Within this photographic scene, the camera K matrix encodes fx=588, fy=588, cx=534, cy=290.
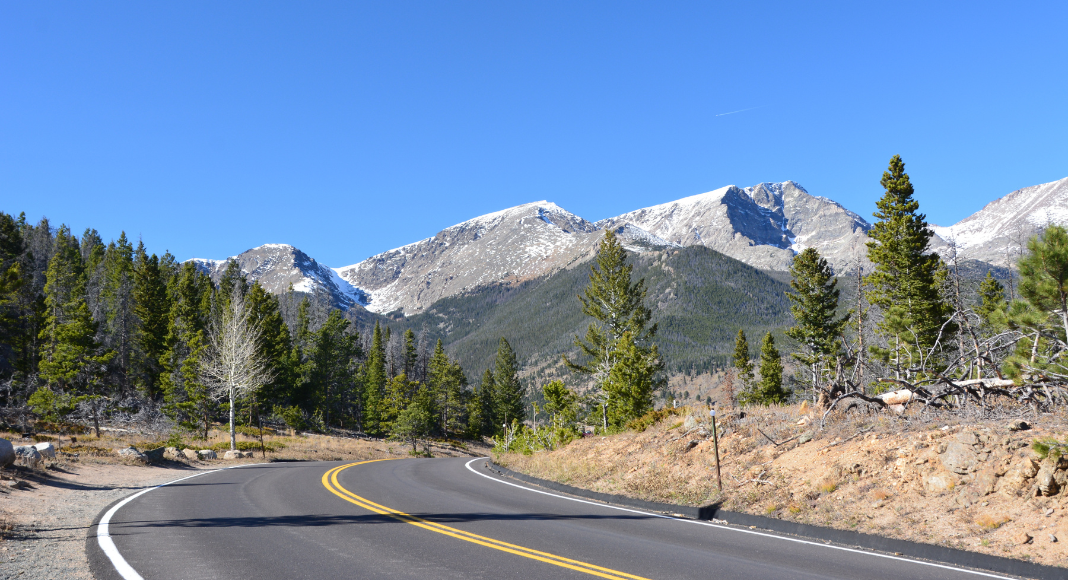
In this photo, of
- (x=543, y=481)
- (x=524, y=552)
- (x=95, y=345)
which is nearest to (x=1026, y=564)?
(x=524, y=552)

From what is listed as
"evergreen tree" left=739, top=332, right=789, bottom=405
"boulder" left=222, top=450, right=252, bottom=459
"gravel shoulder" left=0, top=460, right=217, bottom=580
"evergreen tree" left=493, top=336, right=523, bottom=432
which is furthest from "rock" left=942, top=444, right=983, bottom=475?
"evergreen tree" left=493, top=336, right=523, bottom=432

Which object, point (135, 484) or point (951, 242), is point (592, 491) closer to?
point (135, 484)

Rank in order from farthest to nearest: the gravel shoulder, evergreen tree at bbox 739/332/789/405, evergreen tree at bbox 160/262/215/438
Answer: evergreen tree at bbox 739/332/789/405, evergreen tree at bbox 160/262/215/438, the gravel shoulder

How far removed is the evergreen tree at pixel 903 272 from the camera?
31.1 meters

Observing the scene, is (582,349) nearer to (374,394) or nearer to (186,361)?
(186,361)

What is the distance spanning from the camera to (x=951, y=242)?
101ft

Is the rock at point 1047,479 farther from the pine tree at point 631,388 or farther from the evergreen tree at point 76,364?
the evergreen tree at point 76,364

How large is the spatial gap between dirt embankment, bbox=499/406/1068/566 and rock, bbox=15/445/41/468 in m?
14.8

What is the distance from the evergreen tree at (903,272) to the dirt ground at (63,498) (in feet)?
108

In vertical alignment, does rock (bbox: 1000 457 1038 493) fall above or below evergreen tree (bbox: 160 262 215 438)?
below

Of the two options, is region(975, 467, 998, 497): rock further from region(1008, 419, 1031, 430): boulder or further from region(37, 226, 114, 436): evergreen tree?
region(37, 226, 114, 436): evergreen tree

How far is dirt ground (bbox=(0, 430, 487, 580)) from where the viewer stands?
7203 mm

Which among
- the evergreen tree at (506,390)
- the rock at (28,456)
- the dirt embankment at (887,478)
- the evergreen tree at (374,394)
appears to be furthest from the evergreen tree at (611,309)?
the evergreen tree at (506,390)

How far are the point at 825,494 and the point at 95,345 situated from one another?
43428 millimetres
